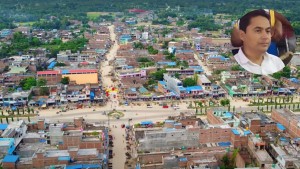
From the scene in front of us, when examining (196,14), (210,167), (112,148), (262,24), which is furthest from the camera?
(196,14)

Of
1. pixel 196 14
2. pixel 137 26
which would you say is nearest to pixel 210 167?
pixel 137 26

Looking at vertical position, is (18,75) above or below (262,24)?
below

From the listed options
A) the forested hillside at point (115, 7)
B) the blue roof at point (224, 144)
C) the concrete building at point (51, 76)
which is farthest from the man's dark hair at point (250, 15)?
the forested hillside at point (115, 7)

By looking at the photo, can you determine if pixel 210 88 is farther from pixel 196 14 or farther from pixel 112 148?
pixel 196 14

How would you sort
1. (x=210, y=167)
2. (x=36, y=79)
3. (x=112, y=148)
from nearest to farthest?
(x=210, y=167)
(x=112, y=148)
(x=36, y=79)

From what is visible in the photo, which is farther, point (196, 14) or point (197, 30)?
point (196, 14)

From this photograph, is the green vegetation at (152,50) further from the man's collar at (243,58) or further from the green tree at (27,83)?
the man's collar at (243,58)

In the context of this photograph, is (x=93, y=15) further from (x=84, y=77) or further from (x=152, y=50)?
(x=84, y=77)
